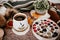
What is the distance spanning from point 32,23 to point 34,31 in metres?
0.06

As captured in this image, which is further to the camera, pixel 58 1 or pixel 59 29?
pixel 58 1

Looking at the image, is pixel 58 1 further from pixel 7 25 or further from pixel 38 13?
pixel 7 25

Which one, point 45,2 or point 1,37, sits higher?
point 45,2

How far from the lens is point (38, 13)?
69 cm

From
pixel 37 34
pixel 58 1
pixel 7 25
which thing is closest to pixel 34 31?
pixel 37 34

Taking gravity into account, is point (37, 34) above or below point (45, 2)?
below

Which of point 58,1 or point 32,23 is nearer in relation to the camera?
point 32,23

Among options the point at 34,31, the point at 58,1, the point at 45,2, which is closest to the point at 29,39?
the point at 34,31

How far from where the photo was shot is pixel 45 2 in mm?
674

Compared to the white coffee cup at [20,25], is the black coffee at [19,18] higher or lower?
higher

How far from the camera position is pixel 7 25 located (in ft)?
2.18

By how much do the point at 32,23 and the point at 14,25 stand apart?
90mm

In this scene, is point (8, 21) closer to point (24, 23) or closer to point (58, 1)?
point (24, 23)

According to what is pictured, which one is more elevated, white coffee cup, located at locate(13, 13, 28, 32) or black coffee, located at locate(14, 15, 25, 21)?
black coffee, located at locate(14, 15, 25, 21)
